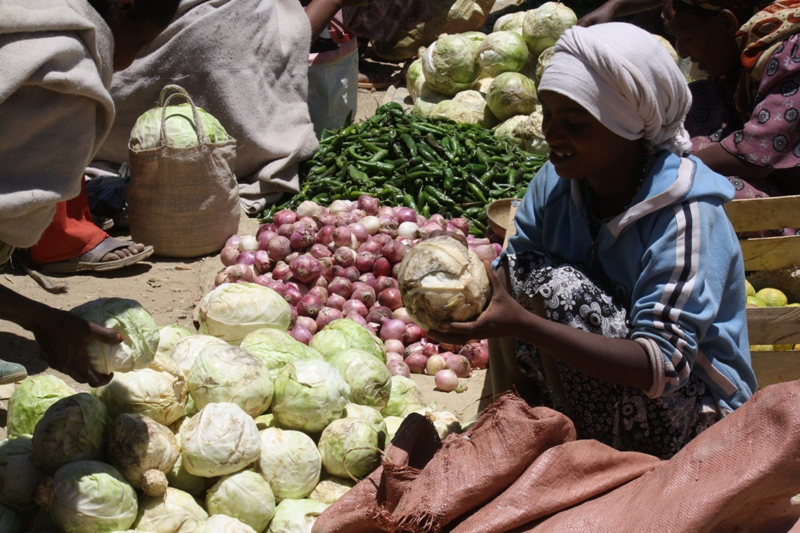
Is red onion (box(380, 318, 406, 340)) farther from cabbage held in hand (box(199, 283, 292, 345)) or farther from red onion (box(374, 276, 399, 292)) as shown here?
cabbage held in hand (box(199, 283, 292, 345))

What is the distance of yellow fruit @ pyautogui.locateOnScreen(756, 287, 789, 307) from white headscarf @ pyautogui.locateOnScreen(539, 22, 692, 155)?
1518 millimetres

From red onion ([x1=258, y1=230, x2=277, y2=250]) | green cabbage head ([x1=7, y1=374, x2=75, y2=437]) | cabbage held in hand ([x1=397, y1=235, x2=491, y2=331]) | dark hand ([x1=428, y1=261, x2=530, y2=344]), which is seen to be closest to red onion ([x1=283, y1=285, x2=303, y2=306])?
red onion ([x1=258, y1=230, x2=277, y2=250])

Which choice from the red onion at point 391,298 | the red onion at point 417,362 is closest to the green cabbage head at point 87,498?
the red onion at point 417,362

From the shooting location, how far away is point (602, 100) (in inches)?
89.7

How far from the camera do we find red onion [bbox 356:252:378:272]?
442 cm

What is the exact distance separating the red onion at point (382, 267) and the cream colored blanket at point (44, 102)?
2.47 m

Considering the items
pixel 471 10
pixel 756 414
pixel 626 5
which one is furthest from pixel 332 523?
pixel 471 10

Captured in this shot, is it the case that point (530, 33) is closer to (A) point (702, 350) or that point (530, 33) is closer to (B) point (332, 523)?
(A) point (702, 350)

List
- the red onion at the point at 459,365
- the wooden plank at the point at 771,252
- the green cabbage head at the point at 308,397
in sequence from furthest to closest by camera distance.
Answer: the red onion at the point at 459,365, the wooden plank at the point at 771,252, the green cabbage head at the point at 308,397

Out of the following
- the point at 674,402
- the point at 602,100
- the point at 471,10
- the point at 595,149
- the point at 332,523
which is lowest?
the point at 471,10

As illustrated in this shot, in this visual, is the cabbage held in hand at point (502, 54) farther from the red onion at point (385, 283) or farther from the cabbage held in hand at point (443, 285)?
the cabbage held in hand at point (443, 285)

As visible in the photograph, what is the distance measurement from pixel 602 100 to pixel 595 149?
0.15 meters

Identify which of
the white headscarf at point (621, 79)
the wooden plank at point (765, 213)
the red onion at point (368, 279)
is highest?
the white headscarf at point (621, 79)

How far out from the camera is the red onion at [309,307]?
405cm
